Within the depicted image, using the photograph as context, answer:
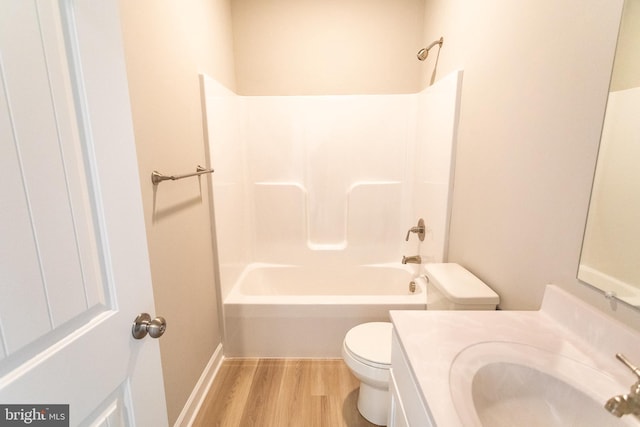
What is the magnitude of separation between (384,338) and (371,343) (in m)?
0.09

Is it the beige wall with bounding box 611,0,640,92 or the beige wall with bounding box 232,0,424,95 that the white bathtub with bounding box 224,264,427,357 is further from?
the beige wall with bounding box 232,0,424,95

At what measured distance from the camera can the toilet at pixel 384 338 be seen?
1255 mm

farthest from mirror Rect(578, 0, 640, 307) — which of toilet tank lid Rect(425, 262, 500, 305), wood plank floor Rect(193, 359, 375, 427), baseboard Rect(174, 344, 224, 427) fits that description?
baseboard Rect(174, 344, 224, 427)

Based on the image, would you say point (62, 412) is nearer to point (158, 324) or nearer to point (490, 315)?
point (158, 324)

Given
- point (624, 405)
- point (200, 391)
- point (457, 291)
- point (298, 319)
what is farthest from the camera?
point (298, 319)

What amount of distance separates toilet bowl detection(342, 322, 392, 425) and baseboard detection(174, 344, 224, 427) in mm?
849

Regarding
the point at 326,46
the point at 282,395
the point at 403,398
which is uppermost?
→ the point at 326,46

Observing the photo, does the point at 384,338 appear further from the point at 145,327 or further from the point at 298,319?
the point at 145,327

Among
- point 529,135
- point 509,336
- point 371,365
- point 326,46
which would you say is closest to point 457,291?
point 509,336

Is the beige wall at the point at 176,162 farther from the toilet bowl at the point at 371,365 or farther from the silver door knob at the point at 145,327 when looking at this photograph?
the toilet bowl at the point at 371,365

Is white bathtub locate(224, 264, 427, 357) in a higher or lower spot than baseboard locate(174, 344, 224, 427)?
higher

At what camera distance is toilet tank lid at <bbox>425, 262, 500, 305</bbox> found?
4.06ft

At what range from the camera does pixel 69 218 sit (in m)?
0.56

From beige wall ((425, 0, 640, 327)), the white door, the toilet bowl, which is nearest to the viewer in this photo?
the white door
